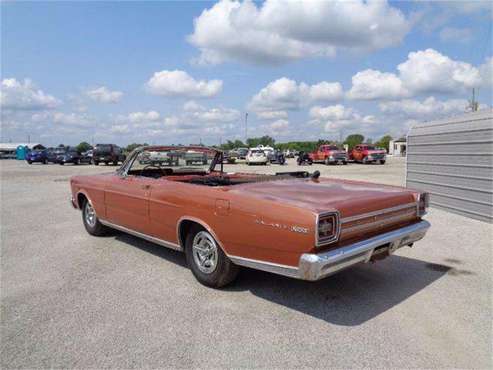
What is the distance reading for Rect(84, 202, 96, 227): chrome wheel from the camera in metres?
6.21

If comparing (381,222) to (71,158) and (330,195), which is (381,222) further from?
(71,158)

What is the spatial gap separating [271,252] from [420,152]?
7.76 m

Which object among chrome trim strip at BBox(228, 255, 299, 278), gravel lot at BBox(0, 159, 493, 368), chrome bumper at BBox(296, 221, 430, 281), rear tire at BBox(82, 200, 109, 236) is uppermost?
chrome bumper at BBox(296, 221, 430, 281)

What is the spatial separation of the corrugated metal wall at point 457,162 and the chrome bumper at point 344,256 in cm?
464

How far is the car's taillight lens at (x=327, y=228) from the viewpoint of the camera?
2.98 meters

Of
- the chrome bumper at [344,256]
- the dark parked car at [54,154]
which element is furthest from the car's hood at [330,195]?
the dark parked car at [54,154]

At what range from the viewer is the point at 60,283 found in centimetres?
419

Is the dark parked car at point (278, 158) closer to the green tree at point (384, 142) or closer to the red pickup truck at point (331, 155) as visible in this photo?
the red pickup truck at point (331, 155)

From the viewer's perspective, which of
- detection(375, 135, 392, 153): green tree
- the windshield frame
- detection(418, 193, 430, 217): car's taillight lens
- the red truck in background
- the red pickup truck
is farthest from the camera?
detection(375, 135, 392, 153): green tree

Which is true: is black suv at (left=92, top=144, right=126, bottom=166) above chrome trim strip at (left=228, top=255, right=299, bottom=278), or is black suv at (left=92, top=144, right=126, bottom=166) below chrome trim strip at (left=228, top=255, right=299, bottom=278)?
→ above

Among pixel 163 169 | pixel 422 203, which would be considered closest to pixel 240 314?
pixel 422 203

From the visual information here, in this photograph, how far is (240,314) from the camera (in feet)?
11.1

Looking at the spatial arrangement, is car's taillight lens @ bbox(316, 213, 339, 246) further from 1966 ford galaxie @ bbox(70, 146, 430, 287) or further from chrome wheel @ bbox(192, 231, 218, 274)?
chrome wheel @ bbox(192, 231, 218, 274)

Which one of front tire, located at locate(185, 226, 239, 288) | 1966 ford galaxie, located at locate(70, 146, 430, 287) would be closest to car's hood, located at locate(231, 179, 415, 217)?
1966 ford galaxie, located at locate(70, 146, 430, 287)
